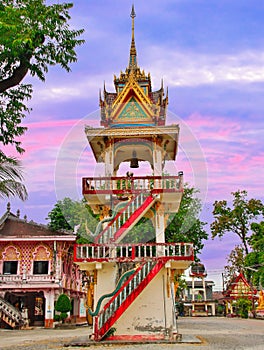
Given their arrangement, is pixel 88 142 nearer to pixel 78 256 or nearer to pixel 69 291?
pixel 78 256

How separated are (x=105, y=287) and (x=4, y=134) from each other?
762cm

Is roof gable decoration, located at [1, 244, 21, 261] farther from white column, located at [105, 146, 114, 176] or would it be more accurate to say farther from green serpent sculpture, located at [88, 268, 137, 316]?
green serpent sculpture, located at [88, 268, 137, 316]

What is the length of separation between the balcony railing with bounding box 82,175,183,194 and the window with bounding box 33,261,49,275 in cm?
1329

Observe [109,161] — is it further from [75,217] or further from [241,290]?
[241,290]

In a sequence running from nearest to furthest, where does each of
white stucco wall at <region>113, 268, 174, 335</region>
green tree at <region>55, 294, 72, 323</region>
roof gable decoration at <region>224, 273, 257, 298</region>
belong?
white stucco wall at <region>113, 268, 174, 335</region>, green tree at <region>55, 294, 72, 323</region>, roof gable decoration at <region>224, 273, 257, 298</region>

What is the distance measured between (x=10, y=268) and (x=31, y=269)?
1430mm

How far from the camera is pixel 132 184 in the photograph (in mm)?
17125

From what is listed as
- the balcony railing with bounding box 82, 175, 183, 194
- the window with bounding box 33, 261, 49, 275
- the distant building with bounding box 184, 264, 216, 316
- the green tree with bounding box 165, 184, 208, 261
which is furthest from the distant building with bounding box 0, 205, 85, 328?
the distant building with bounding box 184, 264, 216, 316

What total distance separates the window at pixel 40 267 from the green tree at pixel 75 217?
2668 mm

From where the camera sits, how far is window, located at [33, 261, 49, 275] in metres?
28.8

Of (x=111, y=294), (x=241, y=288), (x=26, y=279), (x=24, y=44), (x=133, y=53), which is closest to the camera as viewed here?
(x=24, y=44)

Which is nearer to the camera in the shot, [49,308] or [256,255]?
[49,308]

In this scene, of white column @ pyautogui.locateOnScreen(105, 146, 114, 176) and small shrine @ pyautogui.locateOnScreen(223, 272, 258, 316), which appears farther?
small shrine @ pyautogui.locateOnScreen(223, 272, 258, 316)

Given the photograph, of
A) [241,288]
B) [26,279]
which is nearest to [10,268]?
[26,279]
